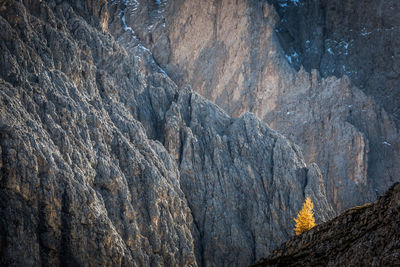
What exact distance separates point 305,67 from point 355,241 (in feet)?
314

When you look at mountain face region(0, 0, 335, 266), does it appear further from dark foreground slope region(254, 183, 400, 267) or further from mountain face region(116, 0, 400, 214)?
dark foreground slope region(254, 183, 400, 267)

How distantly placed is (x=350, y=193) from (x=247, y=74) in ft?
127

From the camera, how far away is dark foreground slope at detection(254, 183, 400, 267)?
80.2ft

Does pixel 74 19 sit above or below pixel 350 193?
above

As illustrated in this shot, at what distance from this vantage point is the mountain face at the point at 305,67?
104m

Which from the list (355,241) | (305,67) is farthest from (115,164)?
(305,67)

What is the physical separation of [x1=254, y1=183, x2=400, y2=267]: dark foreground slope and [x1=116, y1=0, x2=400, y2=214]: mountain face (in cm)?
6598

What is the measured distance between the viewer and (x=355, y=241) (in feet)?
91.1

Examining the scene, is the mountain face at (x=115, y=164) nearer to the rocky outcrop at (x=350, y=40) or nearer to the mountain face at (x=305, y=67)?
the mountain face at (x=305, y=67)

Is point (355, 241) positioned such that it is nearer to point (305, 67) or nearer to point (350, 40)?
point (305, 67)

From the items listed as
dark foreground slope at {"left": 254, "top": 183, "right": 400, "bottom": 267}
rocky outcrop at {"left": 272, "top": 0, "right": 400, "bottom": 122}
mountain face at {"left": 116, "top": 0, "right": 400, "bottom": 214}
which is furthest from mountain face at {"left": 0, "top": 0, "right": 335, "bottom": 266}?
rocky outcrop at {"left": 272, "top": 0, "right": 400, "bottom": 122}

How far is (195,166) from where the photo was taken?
78812 mm

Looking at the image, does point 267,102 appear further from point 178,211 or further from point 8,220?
point 8,220

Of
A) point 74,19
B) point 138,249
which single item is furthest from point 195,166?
point 74,19
